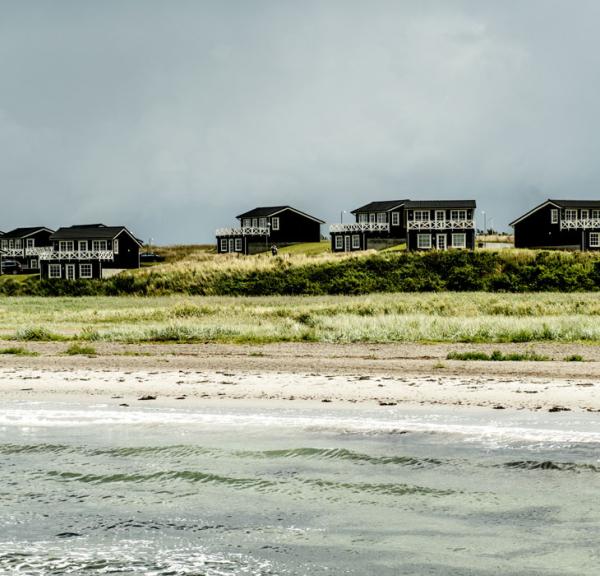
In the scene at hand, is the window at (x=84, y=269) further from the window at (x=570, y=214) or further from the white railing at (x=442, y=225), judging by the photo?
the window at (x=570, y=214)

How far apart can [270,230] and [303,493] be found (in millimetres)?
117988

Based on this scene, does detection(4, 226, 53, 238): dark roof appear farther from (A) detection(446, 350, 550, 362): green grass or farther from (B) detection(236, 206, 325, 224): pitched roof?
(A) detection(446, 350, 550, 362): green grass

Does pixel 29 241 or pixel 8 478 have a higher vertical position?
pixel 29 241

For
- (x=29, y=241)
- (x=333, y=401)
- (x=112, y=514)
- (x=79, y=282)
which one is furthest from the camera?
(x=29, y=241)

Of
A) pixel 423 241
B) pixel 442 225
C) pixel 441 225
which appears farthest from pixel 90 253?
pixel 442 225

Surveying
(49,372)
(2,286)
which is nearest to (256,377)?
(49,372)

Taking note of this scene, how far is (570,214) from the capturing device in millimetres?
108500

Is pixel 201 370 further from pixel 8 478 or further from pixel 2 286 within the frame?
pixel 2 286

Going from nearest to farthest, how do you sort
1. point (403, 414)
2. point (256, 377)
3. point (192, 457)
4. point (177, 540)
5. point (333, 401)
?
point (177, 540), point (192, 457), point (403, 414), point (333, 401), point (256, 377)

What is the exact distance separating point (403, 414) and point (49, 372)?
10.4m

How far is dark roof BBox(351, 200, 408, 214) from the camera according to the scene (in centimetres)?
11850

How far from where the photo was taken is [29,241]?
447 ft

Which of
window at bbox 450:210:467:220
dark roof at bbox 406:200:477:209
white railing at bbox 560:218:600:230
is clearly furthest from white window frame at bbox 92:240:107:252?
white railing at bbox 560:218:600:230

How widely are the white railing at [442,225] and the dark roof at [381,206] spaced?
7806 millimetres
